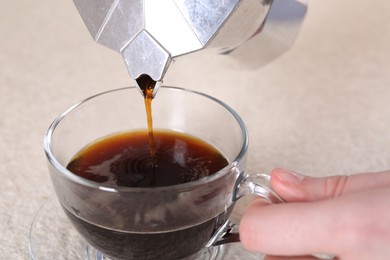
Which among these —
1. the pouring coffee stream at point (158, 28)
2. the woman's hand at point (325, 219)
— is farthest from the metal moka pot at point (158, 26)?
the woman's hand at point (325, 219)

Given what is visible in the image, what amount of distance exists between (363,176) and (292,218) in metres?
0.06

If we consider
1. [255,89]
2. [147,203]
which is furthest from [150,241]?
[255,89]

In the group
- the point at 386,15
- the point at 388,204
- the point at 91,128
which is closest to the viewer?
the point at 388,204

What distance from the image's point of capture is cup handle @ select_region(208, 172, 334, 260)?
0.37 m

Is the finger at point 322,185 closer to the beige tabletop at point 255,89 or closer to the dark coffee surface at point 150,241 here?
the dark coffee surface at point 150,241

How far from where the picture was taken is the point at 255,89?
0.65 metres

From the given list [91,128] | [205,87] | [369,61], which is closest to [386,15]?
[369,61]

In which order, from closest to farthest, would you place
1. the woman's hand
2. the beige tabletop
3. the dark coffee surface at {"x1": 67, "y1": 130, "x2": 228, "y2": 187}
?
the woman's hand < the dark coffee surface at {"x1": 67, "y1": 130, "x2": 228, "y2": 187} < the beige tabletop

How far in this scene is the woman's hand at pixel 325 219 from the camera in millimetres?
313

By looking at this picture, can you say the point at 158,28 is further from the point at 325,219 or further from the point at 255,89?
the point at 255,89

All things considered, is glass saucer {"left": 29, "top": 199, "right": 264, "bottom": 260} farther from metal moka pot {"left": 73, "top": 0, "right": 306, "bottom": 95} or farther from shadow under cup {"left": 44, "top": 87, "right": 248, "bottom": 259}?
metal moka pot {"left": 73, "top": 0, "right": 306, "bottom": 95}

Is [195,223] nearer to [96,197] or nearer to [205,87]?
[96,197]

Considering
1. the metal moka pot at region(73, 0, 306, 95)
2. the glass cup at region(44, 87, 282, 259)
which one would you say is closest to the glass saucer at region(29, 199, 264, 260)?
the glass cup at region(44, 87, 282, 259)

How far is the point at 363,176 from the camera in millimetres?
353
